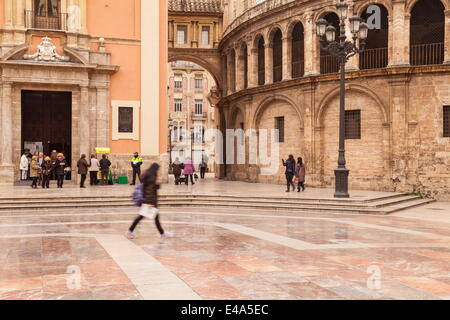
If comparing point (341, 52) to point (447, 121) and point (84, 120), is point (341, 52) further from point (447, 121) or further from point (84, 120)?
point (84, 120)

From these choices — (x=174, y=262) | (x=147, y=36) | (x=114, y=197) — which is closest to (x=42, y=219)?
(x=114, y=197)

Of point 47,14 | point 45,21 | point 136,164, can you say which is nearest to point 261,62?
point 136,164

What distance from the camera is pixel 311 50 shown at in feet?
85.7

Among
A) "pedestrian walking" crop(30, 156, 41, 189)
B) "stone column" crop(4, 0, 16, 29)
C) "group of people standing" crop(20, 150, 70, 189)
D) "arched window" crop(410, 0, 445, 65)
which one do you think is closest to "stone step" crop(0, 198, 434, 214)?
"pedestrian walking" crop(30, 156, 41, 189)

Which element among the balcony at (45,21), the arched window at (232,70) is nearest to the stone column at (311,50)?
the arched window at (232,70)

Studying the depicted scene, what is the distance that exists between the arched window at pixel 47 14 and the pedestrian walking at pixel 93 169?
6.62m

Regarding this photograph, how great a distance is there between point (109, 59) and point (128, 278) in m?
19.3

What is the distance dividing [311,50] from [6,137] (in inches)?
610

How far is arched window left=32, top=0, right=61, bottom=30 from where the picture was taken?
2333 cm

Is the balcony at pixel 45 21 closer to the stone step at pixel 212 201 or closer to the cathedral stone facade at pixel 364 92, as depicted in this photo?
the stone step at pixel 212 201

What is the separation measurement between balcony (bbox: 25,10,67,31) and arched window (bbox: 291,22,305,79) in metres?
12.5

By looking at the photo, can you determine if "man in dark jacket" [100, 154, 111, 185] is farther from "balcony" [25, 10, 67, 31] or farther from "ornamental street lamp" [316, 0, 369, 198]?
"ornamental street lamp" [316, 0, 369, 198]

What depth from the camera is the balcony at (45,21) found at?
902 inches

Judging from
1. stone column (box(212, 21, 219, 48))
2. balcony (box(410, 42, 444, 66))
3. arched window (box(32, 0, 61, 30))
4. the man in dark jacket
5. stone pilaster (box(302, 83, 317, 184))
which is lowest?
the man in dark jacket
